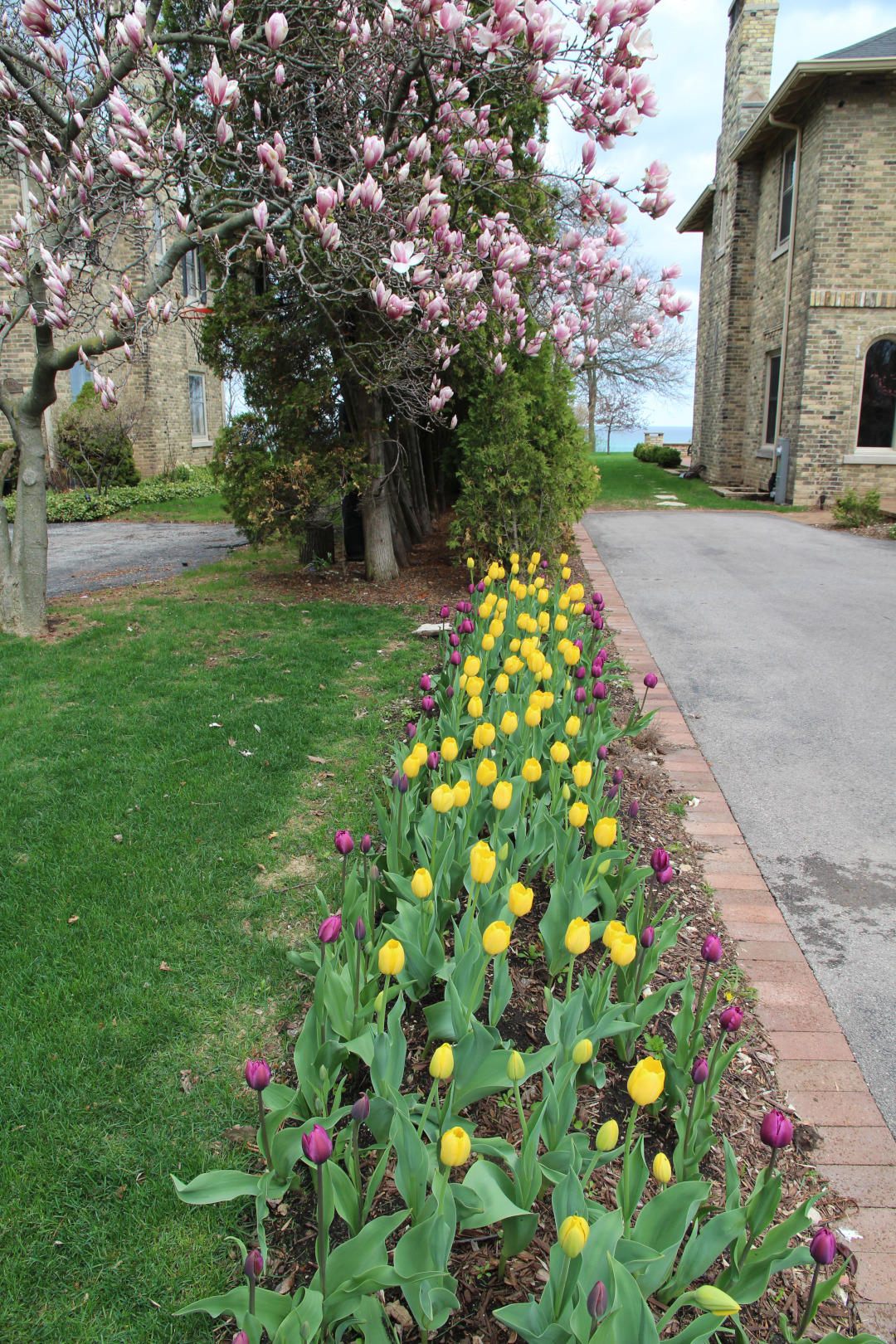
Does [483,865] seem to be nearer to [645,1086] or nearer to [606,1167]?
[645,1086]

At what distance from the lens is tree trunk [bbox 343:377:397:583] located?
26.4ft

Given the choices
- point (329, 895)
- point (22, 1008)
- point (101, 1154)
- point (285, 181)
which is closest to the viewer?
point (101, 1154)

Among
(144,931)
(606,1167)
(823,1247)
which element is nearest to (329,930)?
(606,1167)

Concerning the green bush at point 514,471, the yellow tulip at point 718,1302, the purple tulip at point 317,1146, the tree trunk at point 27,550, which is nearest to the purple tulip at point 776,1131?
the yellow tulip at point 718,1302

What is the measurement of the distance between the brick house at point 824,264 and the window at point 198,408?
14215 mm

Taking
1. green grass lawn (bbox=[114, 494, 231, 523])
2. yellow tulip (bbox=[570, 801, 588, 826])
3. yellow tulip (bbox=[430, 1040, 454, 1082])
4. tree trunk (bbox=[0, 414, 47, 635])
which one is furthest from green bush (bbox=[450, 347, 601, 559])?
green grass lawn (bbox=[114, 494, 231, 523])

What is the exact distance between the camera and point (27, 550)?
650 cm

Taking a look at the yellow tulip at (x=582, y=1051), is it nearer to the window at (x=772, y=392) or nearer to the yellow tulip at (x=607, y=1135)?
the yellow tulip at (x=607, y=1135)

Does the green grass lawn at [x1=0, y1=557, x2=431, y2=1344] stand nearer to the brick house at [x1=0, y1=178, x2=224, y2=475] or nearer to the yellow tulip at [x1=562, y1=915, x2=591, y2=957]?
the yellow tulip at [x1=562, y1=915, x2=591, y2=957]

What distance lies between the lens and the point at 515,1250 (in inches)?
62.8

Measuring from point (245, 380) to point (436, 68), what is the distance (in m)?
3.38

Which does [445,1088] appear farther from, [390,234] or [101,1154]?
[390,234]

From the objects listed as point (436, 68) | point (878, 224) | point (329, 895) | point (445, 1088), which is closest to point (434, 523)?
point (436, 68)

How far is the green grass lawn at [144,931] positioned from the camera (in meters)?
1.70
